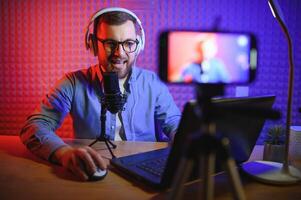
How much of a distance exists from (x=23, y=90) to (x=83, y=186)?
195 cm

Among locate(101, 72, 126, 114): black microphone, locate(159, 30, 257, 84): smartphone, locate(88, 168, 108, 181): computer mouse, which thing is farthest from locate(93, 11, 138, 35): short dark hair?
locate(159, 30, 257, 84): smartphone

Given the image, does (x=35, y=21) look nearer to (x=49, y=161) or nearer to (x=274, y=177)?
(x=49, y=161)

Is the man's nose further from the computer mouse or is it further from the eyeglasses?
the computer mouse

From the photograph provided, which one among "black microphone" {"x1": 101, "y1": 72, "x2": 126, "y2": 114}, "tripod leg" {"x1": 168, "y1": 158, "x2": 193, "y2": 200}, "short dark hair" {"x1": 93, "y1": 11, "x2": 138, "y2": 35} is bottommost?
"tripod leg" {"x1": 168, "y1": 158, "x2": 193, "y2": 200}

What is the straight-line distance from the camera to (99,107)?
1487 millimetres

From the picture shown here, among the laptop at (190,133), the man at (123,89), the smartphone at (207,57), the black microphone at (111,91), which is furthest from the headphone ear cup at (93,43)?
the smartphone at (207,57)

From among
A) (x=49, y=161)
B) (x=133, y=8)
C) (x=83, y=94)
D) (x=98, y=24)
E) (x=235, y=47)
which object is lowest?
(x=49, y=161)

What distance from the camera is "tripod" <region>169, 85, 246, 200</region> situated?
0.40m

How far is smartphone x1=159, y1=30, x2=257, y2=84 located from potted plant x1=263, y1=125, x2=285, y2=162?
47 cm

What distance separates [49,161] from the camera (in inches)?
37.1

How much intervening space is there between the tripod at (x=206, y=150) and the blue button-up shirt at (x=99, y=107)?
32.5 inches

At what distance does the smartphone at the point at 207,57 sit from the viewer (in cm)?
46

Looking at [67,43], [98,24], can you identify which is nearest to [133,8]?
[67,43]

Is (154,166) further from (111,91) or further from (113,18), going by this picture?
(113,18)
